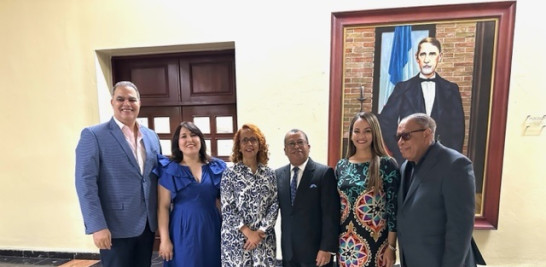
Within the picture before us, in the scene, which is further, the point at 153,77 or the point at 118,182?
the point at 153,77

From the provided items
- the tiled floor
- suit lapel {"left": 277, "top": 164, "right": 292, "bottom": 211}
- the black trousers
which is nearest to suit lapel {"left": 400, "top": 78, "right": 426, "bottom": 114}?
suit lapel {"left": 277, "top": 164, "right": 292, "bottom": 211}

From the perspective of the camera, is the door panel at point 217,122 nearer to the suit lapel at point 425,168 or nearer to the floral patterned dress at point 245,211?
the floral patterned dress at point 245,211

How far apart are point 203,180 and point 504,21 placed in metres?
2.72

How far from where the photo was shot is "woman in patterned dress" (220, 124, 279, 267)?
155cm

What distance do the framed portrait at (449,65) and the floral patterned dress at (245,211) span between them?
1119mm

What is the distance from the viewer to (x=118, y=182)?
1.59 metres

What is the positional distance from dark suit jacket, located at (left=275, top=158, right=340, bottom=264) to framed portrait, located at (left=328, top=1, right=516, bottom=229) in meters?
1.02

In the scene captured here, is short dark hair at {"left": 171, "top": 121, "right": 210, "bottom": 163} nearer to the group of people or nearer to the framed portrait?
the group of people

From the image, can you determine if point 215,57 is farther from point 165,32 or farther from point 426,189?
point 426,189

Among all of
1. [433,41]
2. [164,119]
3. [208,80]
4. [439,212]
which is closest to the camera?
[439,212]

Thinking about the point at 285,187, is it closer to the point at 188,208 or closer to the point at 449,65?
the point at 188,208

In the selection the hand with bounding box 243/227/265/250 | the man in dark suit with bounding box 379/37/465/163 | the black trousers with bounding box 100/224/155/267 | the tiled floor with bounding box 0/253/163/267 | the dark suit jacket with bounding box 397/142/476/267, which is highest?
the man in dark suit with bounding box 379/37/465/163

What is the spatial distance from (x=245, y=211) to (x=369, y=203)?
71 centimetres

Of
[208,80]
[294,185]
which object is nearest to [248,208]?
[294,185]
